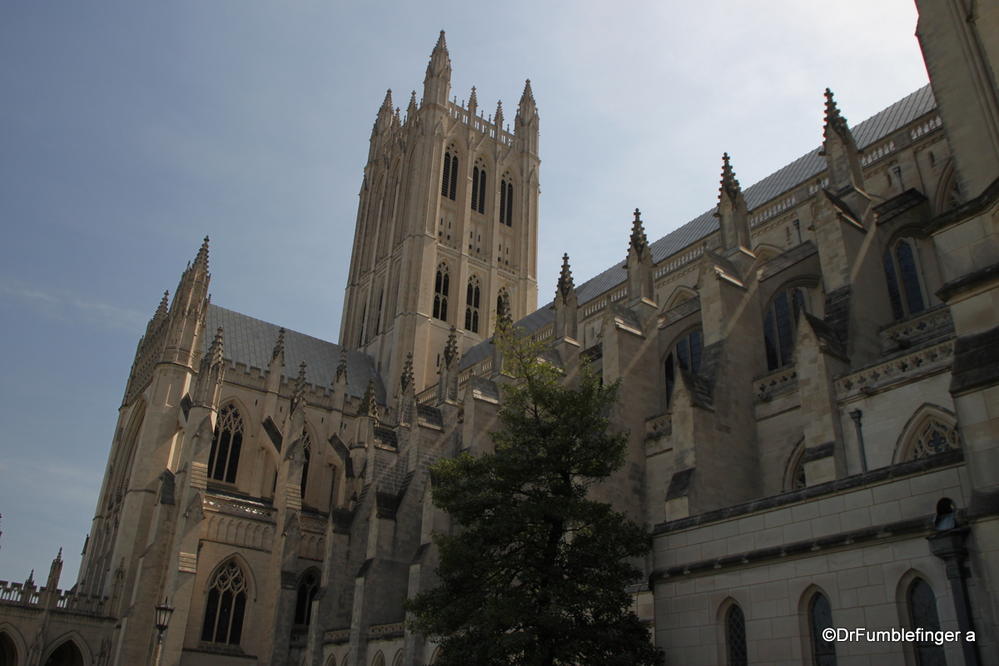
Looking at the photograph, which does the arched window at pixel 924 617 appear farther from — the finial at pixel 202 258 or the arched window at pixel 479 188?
the arched window at pixel 479 188

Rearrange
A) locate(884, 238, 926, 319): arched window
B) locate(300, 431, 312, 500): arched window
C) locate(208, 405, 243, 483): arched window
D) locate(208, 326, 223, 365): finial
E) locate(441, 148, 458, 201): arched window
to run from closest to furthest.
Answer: locate(884, 238, 926, 319): arched window, locate(208, 326, 223, 365): finial, locate(208, 405, 243, 483): arched window, locate(300, 431, 312, 500): arched window, locate(441, 148, 458, 201): arched window

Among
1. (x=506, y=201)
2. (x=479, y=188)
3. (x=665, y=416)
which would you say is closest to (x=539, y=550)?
(x=665, y=416)

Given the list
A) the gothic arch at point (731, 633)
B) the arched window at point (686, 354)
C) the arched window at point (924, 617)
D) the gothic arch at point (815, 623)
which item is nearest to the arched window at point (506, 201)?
the arched window at point (686, 354)

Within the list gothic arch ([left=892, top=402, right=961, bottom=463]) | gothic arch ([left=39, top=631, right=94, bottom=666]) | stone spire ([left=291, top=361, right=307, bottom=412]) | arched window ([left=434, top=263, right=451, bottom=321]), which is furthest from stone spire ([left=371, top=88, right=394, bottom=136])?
gothic arch ([left=892, top=402, right=961, bottom=463])

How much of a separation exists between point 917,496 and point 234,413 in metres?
33.0

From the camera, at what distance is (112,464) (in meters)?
38.3

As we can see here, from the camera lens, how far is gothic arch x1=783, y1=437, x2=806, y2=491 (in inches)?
673

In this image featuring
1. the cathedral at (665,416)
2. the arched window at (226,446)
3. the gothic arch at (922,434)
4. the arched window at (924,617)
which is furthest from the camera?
the arched window at (226,446)

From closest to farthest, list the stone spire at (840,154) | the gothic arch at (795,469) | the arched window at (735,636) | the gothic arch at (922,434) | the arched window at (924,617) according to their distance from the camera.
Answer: the arched window at (924,617), the arched window at (735,636), the gothic arch at (922,434), the gothic arch at (795,469), the stone spire at (840,154)

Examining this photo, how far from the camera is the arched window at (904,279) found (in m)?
19.3

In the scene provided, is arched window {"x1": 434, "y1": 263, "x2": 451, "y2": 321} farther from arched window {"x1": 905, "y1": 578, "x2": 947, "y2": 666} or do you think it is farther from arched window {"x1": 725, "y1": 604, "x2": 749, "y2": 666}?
arched window {"x1": 905, "y1": 578, "x2": 947, "y2": 666}

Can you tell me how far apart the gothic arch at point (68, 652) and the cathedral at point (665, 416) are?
0.47 feet

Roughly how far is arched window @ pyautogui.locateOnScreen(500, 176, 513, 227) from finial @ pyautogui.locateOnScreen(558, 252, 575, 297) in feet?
71.3

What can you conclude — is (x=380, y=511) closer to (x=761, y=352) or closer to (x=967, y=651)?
(x=761, y=352)
